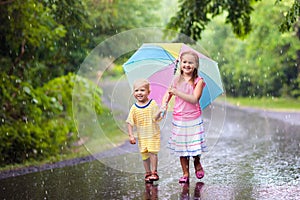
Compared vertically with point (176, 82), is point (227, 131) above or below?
below

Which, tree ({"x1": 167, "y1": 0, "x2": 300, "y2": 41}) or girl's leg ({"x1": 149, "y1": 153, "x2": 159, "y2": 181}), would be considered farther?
tree ({"x1": 167, "y1": 0, "x2": 300, "y2": 41})

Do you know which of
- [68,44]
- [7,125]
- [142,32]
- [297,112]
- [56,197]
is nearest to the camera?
[56,197]

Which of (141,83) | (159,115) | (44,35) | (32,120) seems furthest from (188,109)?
(44,35)

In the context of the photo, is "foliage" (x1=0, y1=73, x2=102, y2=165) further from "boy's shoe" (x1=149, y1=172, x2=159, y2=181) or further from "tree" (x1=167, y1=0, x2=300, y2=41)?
"tree" (x1=167, y1=0, x2=300, y2=41)

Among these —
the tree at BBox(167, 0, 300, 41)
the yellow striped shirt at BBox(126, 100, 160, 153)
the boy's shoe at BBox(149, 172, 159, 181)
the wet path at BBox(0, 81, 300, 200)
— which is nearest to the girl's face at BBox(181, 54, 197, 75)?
the yellow striped shirt at BBox(126, 100, 160, 153)

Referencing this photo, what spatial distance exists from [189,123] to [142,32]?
1.42 metres

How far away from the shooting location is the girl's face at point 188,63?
7.12 metres

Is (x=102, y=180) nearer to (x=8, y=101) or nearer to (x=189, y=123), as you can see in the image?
(x=189, y=123)

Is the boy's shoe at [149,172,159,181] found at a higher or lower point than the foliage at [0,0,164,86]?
lower

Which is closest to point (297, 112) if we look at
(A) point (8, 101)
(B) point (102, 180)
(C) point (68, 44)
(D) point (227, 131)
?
(D) point (227, 131)

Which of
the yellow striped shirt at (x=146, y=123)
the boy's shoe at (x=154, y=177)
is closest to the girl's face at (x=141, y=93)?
the yellow striped shirt at (x=146, y=123)

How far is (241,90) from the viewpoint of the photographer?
35.1m

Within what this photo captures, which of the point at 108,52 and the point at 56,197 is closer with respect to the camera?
the point at 56,197

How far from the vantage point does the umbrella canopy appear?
751 cm
